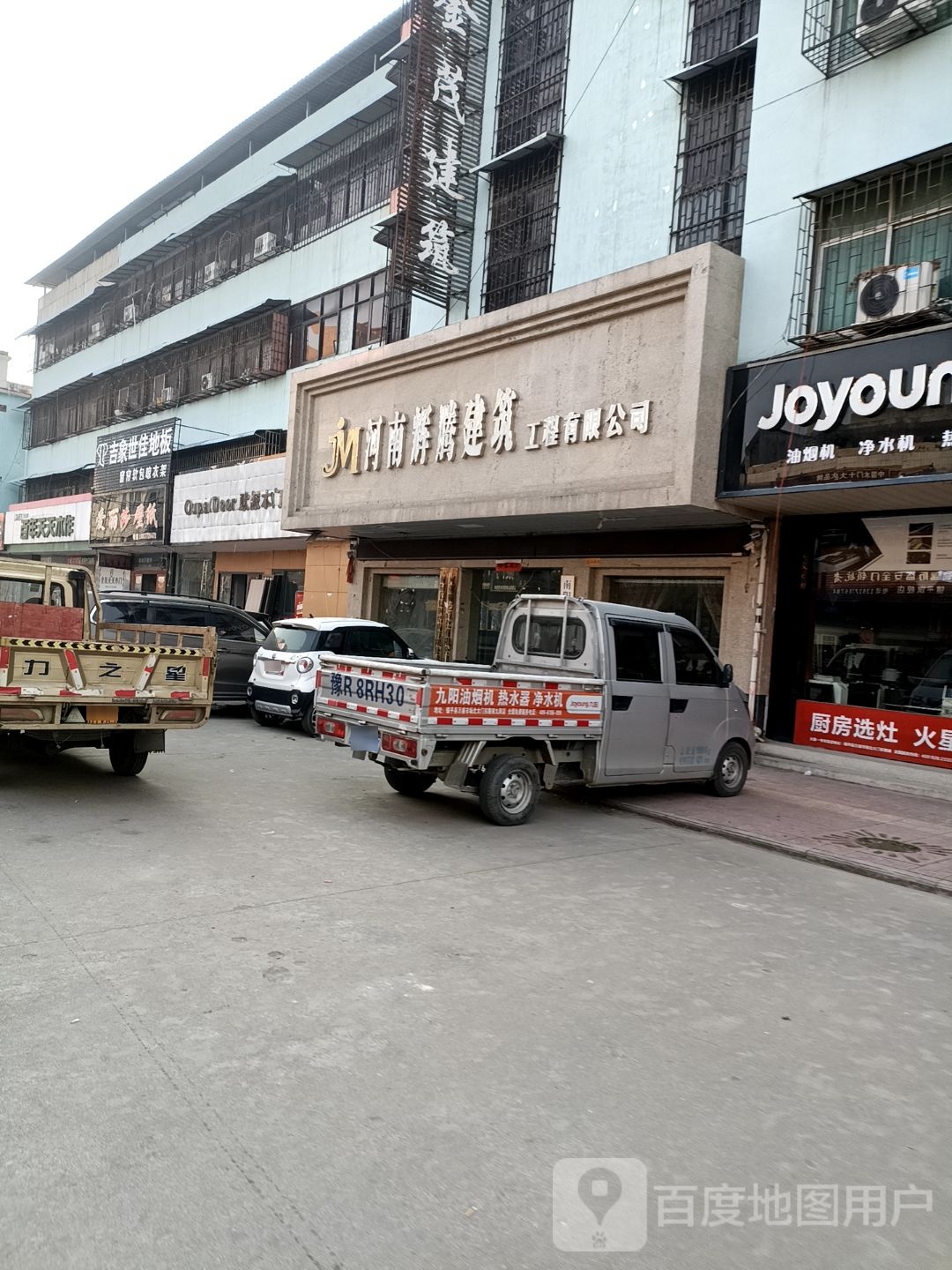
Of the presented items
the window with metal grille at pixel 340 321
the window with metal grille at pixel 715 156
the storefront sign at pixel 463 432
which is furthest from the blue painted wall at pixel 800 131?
the window with metal grille at pixel 340 321

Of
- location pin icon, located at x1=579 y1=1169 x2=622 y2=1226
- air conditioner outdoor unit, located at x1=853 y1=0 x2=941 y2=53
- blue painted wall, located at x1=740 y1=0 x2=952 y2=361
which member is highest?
air conditioner outdoor unit, located at x1=853 y1=0 x2=941 y2=53

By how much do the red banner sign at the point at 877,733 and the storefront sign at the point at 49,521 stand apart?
26.6 m

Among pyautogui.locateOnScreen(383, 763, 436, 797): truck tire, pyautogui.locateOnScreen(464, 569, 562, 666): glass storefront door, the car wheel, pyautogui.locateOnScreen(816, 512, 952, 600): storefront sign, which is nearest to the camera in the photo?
pyautogui.locateOnScreen(383, 763, 436, 797): truck tire

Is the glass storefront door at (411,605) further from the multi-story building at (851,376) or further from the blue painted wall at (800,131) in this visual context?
the blue painted wall at (800,131)

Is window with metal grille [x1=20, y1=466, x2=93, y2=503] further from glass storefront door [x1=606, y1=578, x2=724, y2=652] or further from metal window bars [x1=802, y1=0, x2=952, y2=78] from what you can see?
metal window bars [x1=802, y1=0, x2=952, y2=78]

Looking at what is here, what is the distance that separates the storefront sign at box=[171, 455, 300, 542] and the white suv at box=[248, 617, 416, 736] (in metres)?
7.76

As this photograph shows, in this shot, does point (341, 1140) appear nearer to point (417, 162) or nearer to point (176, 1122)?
point (176, 1122)

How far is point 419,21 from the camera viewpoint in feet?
56.4

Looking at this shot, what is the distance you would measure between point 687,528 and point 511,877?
9.23 meters

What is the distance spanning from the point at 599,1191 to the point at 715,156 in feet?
48.1

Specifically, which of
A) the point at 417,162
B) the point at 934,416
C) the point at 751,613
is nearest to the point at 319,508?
the point at 417,162

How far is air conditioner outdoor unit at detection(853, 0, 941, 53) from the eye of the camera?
34.9ft

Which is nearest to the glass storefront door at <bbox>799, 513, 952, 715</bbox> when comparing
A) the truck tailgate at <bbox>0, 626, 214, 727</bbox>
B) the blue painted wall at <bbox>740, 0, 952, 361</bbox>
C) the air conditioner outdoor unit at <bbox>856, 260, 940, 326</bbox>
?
the air conditioner outdoor unit at <bbox>856, 260, 940, 326</bbox>

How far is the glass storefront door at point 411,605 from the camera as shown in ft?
65.0
